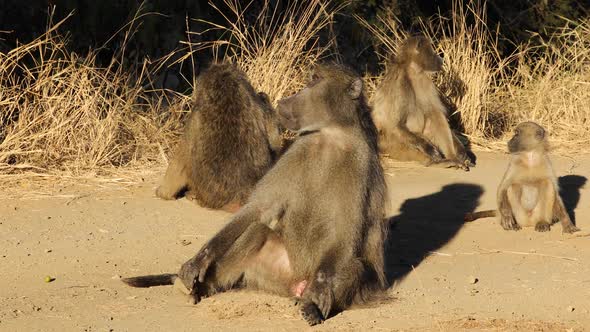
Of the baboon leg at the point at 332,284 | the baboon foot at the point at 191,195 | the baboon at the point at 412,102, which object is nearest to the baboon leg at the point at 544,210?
the baboon at the point at 412,102

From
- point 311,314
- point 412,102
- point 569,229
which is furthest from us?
point 412,102

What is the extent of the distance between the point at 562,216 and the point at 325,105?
2.57m

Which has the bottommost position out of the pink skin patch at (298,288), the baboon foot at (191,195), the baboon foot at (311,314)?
the baboon foot at (191,195)

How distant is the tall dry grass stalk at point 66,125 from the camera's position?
26.5ft

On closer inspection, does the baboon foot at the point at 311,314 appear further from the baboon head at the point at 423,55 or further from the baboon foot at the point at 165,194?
the baboon head at the point at 423,55

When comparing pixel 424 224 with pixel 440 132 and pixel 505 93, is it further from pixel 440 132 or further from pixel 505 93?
pixel 505 93

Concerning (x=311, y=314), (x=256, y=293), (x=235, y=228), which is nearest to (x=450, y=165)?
(x=256, y=293)

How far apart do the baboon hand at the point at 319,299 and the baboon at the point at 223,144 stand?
2121 mm

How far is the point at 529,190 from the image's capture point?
751 centimetres

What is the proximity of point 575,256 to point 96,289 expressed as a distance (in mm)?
2829

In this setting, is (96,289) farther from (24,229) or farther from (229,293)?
(24,229)

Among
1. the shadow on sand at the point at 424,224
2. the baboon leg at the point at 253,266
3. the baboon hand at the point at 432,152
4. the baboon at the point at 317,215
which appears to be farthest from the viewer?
the baboon hand at the point at 432,152

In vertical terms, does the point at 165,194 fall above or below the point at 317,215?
below

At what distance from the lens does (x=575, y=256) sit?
662 cm
